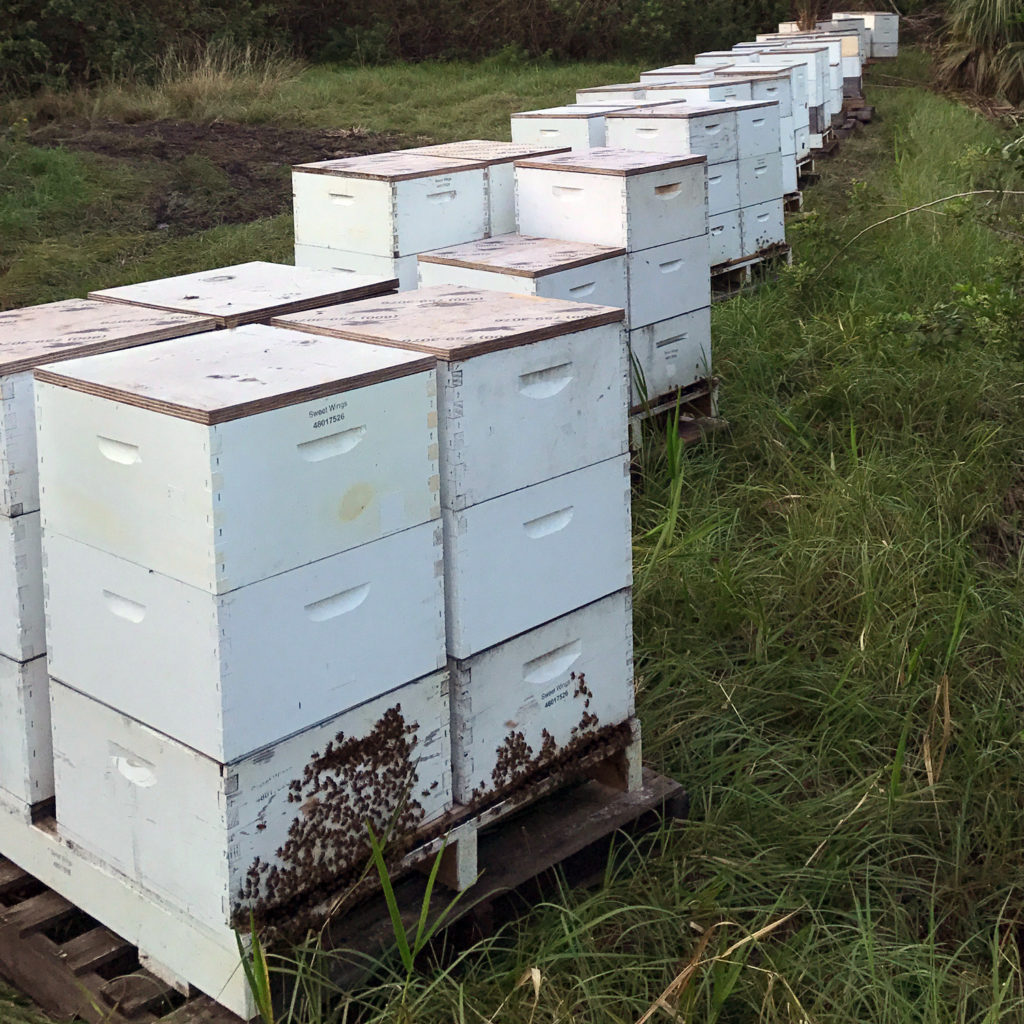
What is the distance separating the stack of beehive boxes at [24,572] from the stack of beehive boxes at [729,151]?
4.07 meters

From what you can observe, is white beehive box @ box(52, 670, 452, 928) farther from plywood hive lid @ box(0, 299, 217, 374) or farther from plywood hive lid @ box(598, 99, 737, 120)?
plywood hive lid @ box(598, 99, 737, 120)

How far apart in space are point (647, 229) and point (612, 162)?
12.3 inches

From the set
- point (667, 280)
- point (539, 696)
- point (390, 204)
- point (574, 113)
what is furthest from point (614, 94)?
point (539, 696)

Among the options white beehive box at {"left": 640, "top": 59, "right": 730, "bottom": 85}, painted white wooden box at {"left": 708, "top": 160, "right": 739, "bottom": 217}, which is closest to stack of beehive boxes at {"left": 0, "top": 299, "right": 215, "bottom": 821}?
painted white wooden box at {"left": 708, "top": 160, "right": 739, "bottom": 217}

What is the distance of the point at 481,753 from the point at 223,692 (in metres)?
0.65

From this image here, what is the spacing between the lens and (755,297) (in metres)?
7.02

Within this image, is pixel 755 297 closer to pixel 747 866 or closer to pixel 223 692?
pixel 747 866

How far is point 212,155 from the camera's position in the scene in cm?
1184

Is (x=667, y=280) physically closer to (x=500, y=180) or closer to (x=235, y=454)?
(x=500, y=180)

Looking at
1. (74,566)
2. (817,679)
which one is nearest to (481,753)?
(74,566)

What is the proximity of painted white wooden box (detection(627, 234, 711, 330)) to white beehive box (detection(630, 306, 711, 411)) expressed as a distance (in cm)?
4

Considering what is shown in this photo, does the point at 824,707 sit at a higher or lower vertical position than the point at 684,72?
lower

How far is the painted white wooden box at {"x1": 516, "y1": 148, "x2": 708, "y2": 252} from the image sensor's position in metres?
4.81

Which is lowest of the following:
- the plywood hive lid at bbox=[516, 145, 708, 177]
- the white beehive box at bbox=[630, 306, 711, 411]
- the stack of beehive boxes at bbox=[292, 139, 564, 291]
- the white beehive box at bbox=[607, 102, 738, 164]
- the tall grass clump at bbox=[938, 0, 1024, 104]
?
the white beehive box at bbox=[630, 306, 711, 411]
